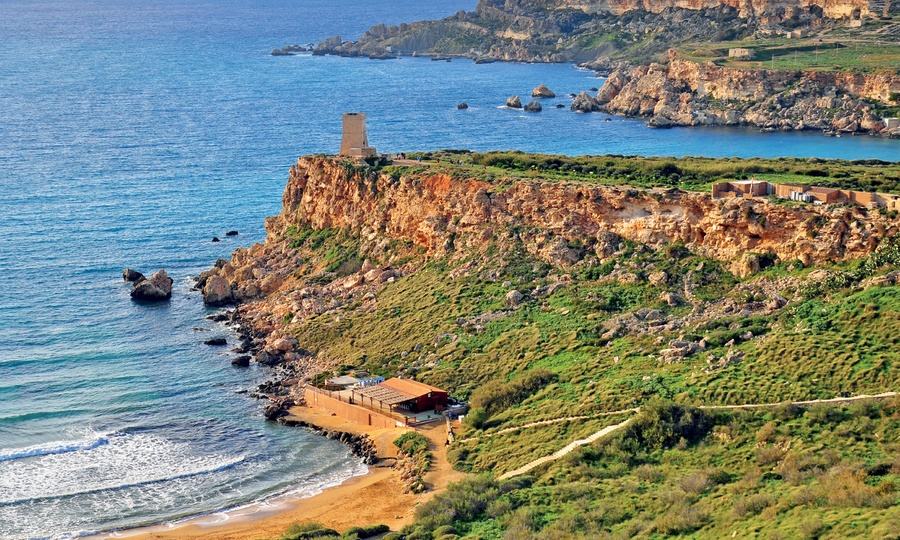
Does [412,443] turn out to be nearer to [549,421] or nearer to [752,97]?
[549,421]

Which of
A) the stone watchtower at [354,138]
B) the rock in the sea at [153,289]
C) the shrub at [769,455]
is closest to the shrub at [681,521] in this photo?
the shrub at [769,455]

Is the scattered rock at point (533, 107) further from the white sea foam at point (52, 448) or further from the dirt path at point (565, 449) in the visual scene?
the dirt path at point (565, 449)

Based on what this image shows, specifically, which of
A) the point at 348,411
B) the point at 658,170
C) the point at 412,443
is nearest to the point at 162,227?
the point at 658,170

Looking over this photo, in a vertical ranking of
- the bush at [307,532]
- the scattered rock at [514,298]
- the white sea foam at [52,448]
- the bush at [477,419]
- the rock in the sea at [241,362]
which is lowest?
the white sea foam at [52,448]

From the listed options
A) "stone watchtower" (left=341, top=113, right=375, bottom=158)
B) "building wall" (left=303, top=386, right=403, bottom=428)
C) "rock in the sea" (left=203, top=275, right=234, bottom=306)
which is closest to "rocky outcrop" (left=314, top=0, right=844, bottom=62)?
"stone watchtower" (left=341, top=113, right=375, bottom=158)

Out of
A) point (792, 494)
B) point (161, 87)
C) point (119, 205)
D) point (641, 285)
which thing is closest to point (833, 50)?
point (161, 87)

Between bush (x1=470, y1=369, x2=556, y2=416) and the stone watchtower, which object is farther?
the stone watchtower

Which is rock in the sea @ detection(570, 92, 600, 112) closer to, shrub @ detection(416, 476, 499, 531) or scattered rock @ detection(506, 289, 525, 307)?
scattered rock @ detection(506, 289, 525, 307)
